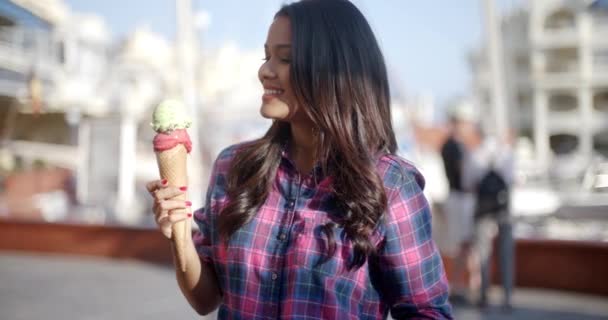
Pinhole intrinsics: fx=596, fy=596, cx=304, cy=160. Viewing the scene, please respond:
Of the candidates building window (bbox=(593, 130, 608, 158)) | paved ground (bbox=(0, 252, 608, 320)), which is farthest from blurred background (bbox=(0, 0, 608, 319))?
building window (bbox=(593, 130, 608, 158))

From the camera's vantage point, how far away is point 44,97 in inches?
73.9

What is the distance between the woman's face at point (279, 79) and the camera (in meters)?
1.18

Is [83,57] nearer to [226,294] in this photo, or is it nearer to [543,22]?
[226,294]

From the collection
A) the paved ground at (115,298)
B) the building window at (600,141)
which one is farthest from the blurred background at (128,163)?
the building window at (600,141)

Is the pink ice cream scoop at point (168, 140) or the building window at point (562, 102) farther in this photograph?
the building window at point (562, 102)

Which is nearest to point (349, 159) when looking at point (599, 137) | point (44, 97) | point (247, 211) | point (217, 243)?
point (247, 211)

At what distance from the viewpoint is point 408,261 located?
3.76ft

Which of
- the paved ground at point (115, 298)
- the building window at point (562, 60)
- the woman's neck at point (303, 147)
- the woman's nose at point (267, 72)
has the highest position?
the building window at point (562, 60)

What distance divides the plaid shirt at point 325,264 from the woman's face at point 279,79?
5.8 inches

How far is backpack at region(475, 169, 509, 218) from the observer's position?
179 inches

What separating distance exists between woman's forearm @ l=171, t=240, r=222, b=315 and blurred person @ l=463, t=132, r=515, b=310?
3590 millimetres

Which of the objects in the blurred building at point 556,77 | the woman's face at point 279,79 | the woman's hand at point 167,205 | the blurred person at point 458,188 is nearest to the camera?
the woman's hand at point 167,205

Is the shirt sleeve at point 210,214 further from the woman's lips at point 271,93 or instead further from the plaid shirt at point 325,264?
the woman's lips at point 271,93

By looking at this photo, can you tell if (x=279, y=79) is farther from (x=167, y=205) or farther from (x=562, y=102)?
(x=562, y=102)
